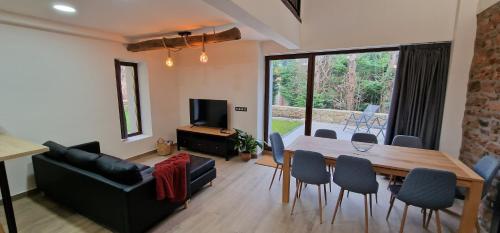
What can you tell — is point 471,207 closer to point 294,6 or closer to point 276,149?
point 276,149

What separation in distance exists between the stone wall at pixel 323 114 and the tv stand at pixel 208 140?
1236mm

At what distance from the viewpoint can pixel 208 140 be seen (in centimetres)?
463

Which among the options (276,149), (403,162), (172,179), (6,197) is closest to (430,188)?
(403,162)

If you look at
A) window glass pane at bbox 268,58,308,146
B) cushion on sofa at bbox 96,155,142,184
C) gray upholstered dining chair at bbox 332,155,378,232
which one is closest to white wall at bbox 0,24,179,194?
cushion on sofa at bbox 96,155,142,184

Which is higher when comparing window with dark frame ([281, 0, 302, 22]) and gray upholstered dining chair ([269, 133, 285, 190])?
window with dark frame ([281, 0, 302, 22])

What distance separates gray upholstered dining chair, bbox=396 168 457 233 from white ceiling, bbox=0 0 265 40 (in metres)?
2.73

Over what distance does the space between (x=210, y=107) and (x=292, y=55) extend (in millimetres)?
2134

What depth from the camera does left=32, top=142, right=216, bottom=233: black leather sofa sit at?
209cm

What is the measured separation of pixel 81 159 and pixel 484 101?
478 cm

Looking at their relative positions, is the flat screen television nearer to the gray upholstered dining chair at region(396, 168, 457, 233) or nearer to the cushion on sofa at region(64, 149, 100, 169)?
the cushion on sofa at region(64, 149, 100, 169)

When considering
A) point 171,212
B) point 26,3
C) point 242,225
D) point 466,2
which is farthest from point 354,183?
point 26,3

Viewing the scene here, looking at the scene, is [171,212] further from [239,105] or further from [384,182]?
[384,182]

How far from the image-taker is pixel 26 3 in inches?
93.2

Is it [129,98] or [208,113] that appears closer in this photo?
[129,98]
